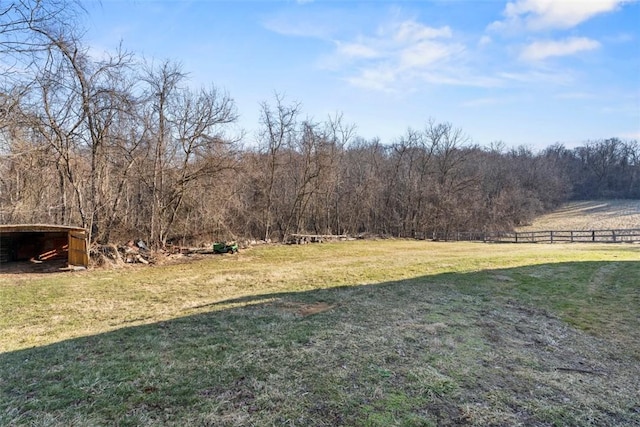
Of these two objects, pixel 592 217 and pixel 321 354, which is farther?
pixel 592 217

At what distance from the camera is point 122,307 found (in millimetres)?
6250

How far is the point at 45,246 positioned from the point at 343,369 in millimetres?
13329

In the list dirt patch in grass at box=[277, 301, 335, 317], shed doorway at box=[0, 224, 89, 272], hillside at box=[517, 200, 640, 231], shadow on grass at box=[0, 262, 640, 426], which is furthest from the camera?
hillside at box=[517, 200, 640, 231]

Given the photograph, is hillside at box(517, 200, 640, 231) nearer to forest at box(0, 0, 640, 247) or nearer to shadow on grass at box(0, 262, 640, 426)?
forest at box(0, 0, 640, 247)

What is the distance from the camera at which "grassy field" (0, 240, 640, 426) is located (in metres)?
2.84

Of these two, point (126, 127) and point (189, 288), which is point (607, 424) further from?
point (126, 127)

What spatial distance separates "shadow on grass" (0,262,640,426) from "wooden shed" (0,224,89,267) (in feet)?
22.5

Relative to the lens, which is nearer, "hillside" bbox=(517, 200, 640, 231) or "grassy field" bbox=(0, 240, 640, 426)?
"grassy field" bbox=(0, 240, 640, 426)

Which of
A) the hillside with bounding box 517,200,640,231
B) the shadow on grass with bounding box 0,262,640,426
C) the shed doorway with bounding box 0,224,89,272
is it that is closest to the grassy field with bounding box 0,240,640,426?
the shadow on grass with bounding box 0,262,640,426

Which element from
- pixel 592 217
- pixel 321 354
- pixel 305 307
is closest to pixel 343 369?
pixel 321 354

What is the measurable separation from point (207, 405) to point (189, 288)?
5.52 meters

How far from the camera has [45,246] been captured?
40.5 feet

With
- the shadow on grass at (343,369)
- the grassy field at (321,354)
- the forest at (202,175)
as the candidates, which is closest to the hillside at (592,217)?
the forest at (202,175)

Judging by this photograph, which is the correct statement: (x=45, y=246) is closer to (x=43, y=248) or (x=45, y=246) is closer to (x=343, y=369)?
(x=43, y=248)
